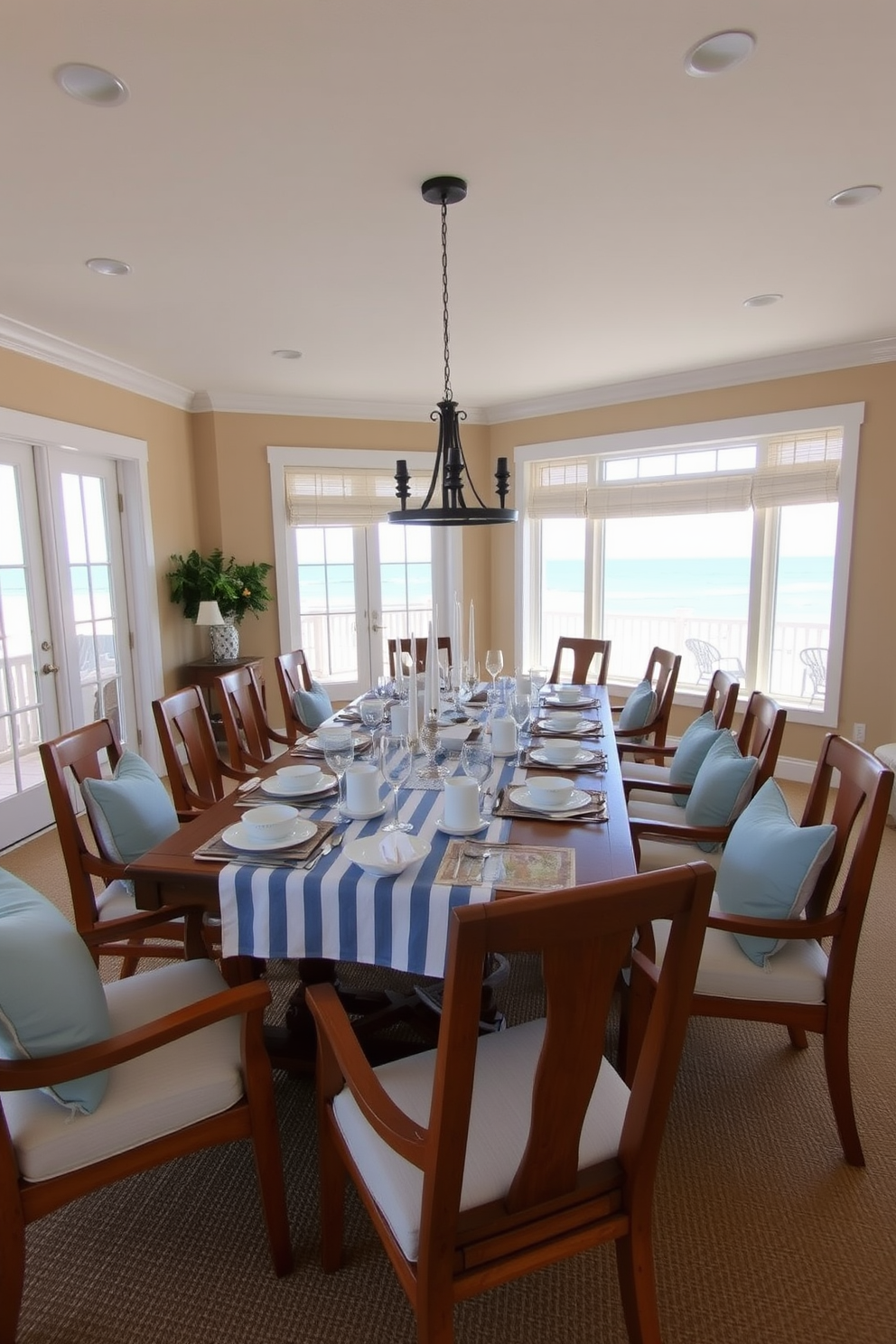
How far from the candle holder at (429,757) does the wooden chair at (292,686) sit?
3.69 ft

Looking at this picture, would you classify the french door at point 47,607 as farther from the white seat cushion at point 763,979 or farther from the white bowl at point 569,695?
the white seat cushion at point 763,979

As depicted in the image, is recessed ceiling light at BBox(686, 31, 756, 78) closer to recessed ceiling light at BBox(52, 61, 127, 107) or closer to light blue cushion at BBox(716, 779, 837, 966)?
recessed ceiling light at BBox(52, 61, 127, 107)

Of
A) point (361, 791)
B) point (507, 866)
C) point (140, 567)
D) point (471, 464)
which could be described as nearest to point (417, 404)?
point (471, 464)

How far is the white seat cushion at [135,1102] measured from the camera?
4.17 feet

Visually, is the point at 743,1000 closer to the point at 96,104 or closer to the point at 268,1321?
the point at 268,1321

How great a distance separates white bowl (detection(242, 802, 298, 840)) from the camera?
1767 millimetres

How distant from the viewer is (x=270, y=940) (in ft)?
5.21

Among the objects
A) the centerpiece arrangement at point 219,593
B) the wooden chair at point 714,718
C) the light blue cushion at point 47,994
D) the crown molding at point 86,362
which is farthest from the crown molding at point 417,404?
the light blue cushion at point 47,994

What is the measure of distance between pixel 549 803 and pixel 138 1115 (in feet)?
3.86

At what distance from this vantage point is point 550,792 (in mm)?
2000

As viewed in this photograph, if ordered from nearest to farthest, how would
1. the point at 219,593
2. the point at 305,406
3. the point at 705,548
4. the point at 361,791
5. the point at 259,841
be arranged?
the point at 259,841
the point at 361,791
the point at 219,593
the point at 705,548
the point at 305,406

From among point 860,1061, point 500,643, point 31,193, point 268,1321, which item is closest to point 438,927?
point 268,1321

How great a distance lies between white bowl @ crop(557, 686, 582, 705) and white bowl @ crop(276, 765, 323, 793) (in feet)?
4.82

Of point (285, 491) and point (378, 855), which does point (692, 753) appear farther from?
point (285, 491)
